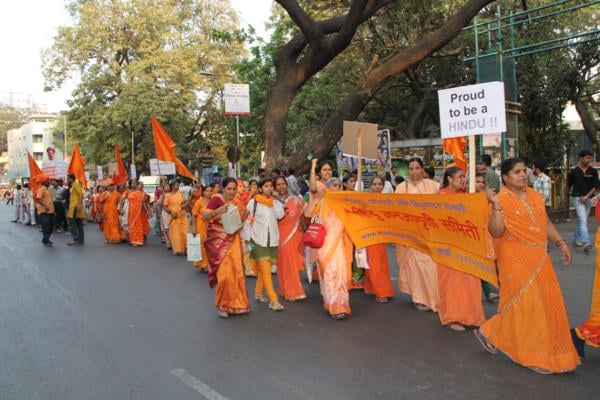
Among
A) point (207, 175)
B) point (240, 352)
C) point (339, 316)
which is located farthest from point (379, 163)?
point (240, 352)

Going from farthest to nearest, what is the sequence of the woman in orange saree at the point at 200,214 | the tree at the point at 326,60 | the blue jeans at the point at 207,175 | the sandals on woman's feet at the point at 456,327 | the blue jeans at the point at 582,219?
the blue jeans at the point at 207,175
the tree at the point at 326,60
the blue jeans at the point at 582,219
the woman in orange saree at the point at 200,214
the sandals on woman's feet at the point at 456,327

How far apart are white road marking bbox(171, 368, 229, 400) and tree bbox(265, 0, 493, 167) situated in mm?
6822

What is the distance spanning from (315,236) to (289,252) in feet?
3.29

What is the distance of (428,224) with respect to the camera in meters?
5.48

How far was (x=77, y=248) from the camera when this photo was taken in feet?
45.1

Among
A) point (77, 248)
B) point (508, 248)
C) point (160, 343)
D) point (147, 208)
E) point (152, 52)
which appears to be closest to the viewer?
point (508, 248)

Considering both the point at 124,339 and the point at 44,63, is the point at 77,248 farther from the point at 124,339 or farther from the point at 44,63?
the point at 44,63

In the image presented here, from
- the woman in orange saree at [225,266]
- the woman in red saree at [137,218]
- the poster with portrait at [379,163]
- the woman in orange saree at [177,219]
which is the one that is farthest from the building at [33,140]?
the woman in orange saree at [225,266]

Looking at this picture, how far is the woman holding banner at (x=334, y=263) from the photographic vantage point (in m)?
6.12

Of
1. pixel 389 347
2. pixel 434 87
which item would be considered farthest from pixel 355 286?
pixel 434 87

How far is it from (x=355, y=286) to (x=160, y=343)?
2.91 meters

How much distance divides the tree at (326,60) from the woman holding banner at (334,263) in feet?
14.7

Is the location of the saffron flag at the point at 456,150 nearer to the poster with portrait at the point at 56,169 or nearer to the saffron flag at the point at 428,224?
the saffron flag at the point at 428,224

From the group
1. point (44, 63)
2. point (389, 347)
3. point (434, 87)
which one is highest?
point (44, 63)
